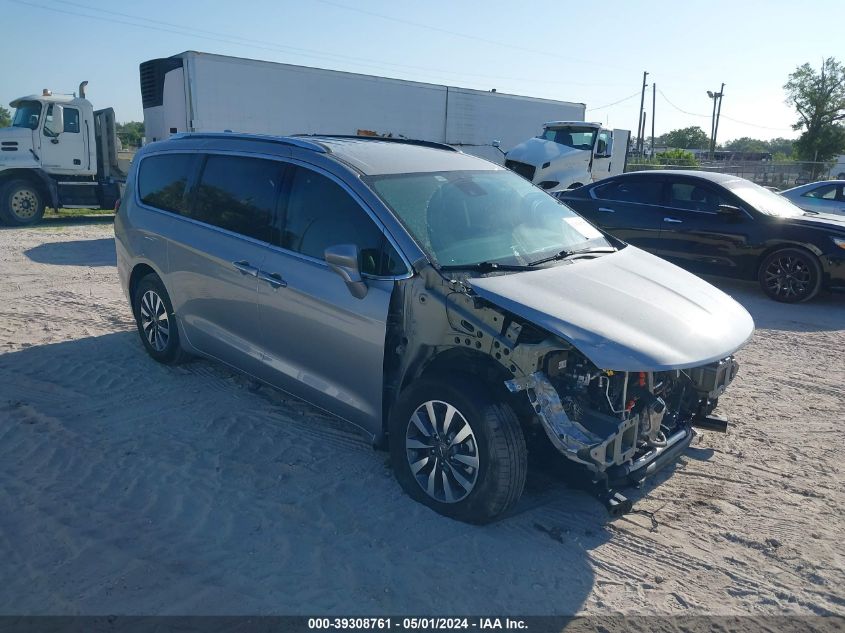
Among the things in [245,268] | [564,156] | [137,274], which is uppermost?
[564,156]

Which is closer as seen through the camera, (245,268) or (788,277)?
(245,268)

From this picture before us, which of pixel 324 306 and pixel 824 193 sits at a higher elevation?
pixel 824 193

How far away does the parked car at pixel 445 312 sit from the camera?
3.37 meters

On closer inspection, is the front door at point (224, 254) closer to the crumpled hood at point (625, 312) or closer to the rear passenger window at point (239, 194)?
the rear passenger window at point (239, 194)

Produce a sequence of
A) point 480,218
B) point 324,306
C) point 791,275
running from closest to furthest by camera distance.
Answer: point 324,306
point 480,218
point 791,275

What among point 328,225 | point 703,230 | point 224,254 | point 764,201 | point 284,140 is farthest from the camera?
point 764,201

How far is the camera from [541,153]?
55.2 ft

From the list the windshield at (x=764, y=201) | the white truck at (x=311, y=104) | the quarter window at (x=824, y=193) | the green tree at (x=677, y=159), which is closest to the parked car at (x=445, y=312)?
the windshield at (x=764, y=201)

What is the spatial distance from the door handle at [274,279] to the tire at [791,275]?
724cm

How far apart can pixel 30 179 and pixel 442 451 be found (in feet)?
49.2

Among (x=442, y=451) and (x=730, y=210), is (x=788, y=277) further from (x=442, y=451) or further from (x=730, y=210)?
(x=442, y=451)

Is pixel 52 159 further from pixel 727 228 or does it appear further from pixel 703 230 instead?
pixel 727 228

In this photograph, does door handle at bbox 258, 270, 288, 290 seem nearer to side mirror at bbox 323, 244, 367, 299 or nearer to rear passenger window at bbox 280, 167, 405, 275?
rear passenger window at bbox 280, 167, 405, 275

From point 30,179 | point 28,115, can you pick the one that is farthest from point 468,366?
point 28,115
